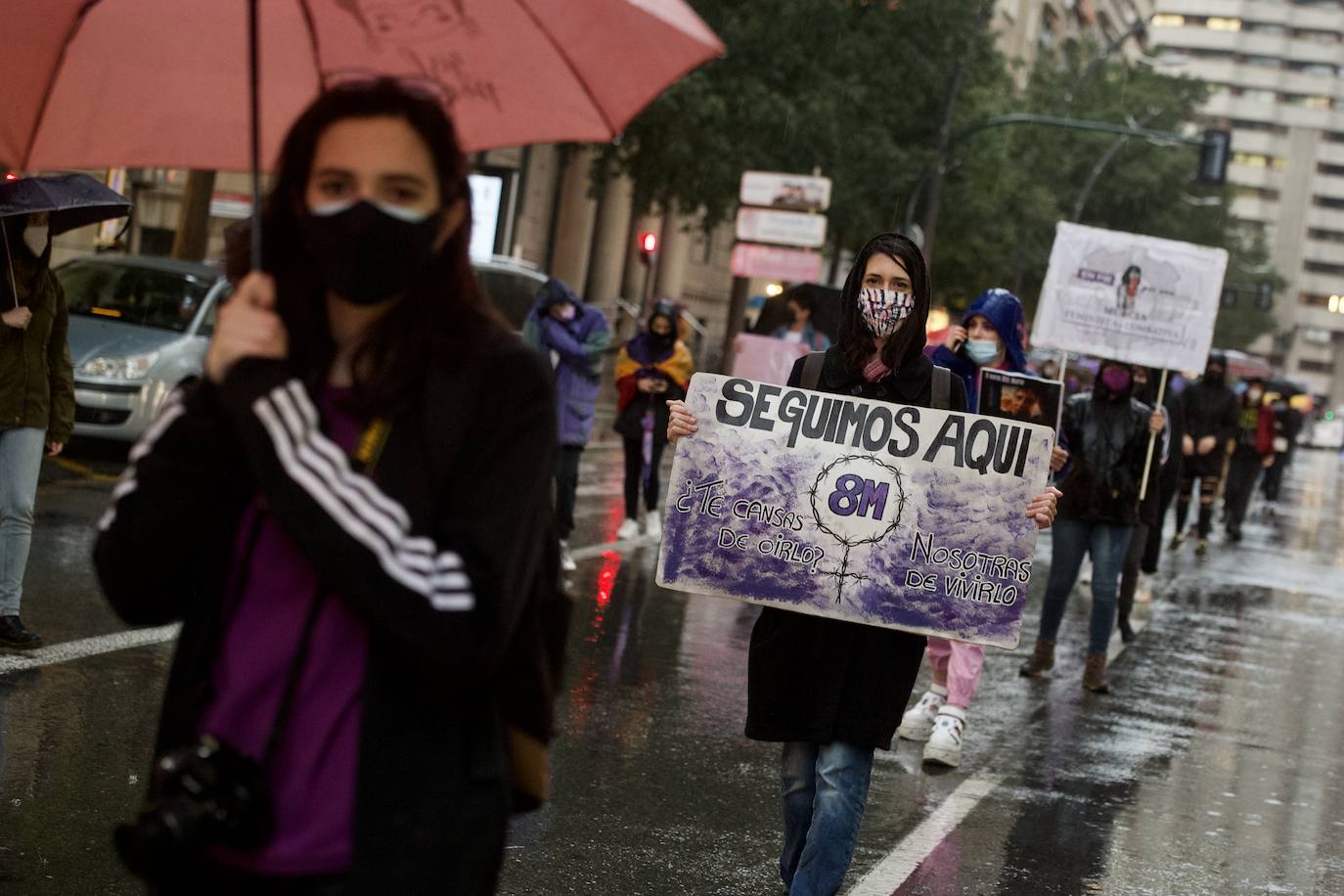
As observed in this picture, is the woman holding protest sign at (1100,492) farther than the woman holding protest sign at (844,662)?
Yes

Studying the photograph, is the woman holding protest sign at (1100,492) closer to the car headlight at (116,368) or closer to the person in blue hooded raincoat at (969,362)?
the person in blue hooded raincoat at (969,362)

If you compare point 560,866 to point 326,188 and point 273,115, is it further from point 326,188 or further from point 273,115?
point 326,188

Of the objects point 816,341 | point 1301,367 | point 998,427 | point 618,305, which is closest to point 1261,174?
point 1301,367

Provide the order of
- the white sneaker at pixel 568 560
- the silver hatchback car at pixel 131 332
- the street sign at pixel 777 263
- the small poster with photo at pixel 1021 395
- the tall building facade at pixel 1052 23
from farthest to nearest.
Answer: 1. the tall building facade at pixel 1052 23
2. the street sign at pixel 777 263
3. the silver hatchback car at pixel 131 332
4. the white sneaker at pixel 568 560
5. the small poster with photo at pixel 1021 395

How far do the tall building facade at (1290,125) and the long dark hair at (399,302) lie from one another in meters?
182

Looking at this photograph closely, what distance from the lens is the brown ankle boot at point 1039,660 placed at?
1079 cm

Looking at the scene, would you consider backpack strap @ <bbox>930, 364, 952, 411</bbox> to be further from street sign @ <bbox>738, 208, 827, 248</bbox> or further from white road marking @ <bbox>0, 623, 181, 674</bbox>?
street sign @ <bbox>738, 208, 827, 248</bbox>

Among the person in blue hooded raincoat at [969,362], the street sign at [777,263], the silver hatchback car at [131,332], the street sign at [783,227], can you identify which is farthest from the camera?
the street sign at [777,263]

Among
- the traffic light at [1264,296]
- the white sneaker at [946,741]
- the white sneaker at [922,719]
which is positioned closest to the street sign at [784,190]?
the white sneaker at [922,719]

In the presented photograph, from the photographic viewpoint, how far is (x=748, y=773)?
24.5ft

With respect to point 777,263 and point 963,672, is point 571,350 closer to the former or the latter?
point 963,672

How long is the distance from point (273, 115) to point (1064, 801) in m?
5.17

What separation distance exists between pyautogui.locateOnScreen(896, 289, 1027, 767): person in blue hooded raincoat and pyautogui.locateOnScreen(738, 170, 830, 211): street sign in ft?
61.8

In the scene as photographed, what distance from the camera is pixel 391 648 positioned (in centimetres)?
245
